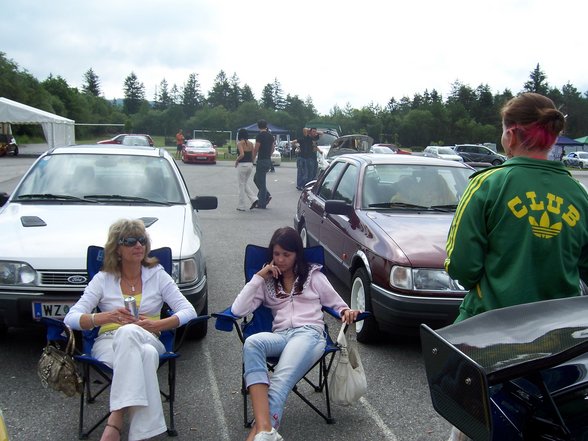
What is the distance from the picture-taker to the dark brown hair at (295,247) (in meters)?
3.92

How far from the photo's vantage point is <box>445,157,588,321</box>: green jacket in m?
2.28

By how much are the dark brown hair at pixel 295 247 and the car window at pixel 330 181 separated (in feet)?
9.29

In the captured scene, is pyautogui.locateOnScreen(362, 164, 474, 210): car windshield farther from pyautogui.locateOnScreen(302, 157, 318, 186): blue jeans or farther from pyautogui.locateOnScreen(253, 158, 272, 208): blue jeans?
pyautogui.locateOnScreen(302, 157, 318, 186): blue jeans

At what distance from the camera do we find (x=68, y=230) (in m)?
4.55


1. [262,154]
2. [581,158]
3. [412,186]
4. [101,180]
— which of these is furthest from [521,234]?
[581,158]

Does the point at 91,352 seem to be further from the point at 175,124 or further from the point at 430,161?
the point at 175,124

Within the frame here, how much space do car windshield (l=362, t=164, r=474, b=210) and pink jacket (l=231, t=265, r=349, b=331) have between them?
192 centimetres

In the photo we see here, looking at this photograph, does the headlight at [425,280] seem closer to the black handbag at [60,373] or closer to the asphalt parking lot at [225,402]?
the asphalt parking lot at [225,402]

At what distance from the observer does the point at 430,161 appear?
21.2 ft

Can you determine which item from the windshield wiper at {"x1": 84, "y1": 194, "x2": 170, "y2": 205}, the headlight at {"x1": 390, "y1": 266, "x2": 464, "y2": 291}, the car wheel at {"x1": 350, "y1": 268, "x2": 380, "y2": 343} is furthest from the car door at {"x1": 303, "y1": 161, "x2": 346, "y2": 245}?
the headlight at {"x1": 390, "y1": 266, "x2": 464, "y2": 291}

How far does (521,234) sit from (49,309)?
3.14 metres

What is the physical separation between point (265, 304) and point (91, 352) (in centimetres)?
112

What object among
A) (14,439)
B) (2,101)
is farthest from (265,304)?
(2,101)

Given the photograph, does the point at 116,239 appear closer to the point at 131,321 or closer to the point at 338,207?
the point at 131,321
